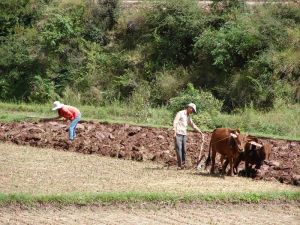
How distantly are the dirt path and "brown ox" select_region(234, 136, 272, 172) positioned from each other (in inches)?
119

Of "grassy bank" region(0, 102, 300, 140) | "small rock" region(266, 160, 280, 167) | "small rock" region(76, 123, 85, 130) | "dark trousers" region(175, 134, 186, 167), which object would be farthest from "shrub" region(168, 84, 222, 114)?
"dark trousers" region(175, 134, 186, 167)

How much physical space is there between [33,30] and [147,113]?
1206 cm

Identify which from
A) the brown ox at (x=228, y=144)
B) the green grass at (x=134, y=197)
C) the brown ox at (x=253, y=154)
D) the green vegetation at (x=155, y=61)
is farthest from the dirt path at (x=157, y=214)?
the green vegetation at (x=155, y=61)

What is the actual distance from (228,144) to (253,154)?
760mm

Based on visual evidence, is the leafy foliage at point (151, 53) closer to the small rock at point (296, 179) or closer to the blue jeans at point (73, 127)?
the blue jeans at point (73, 127)

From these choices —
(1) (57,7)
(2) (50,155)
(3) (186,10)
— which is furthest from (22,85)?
(2) (50,155)

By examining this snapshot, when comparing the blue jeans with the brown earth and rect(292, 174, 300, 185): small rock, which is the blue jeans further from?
rect(292, 174, 300, 185): small rock

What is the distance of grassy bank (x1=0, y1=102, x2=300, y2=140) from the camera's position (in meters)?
25.0

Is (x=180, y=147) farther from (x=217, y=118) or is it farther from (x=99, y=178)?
(x=217, y=118)

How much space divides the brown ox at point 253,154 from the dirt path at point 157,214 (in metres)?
3.02

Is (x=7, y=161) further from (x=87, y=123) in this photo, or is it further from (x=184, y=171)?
(x=87, y=123)

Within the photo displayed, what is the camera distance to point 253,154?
16.2 m

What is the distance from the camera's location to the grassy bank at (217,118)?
25.0 meters

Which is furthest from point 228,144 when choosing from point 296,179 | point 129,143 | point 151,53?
point 151,53
